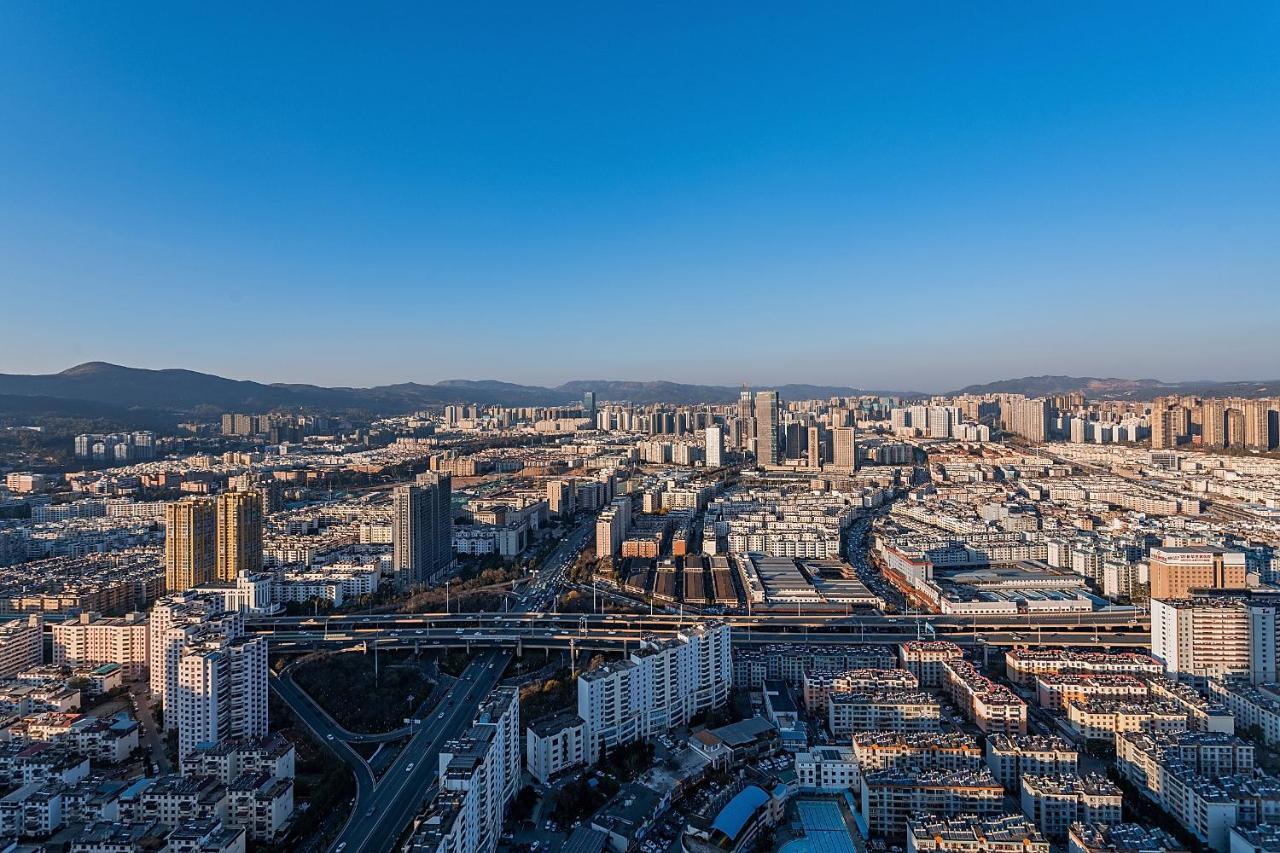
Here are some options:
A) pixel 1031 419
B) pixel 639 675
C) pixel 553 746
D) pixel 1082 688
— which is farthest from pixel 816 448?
pixel 553 746

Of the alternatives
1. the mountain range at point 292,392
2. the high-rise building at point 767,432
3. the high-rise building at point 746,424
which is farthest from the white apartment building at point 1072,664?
the mountain range at point 292,392

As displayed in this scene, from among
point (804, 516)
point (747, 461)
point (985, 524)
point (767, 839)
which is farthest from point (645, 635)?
point (747, 461)

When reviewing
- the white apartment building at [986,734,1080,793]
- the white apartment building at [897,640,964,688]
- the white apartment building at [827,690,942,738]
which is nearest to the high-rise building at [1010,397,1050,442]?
the white apartment building at [897,640,964,688]

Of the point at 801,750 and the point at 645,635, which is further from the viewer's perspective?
the point at 645,635

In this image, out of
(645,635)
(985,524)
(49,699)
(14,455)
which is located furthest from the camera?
(14,455)

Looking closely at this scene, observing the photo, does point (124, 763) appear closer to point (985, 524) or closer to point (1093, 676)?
point (1093, 676)

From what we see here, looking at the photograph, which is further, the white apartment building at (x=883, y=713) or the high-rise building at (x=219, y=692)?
the white apartment building at (x=883, y=713)

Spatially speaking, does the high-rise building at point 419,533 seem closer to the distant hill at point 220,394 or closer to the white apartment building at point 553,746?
the white apartment building at point 553,746
